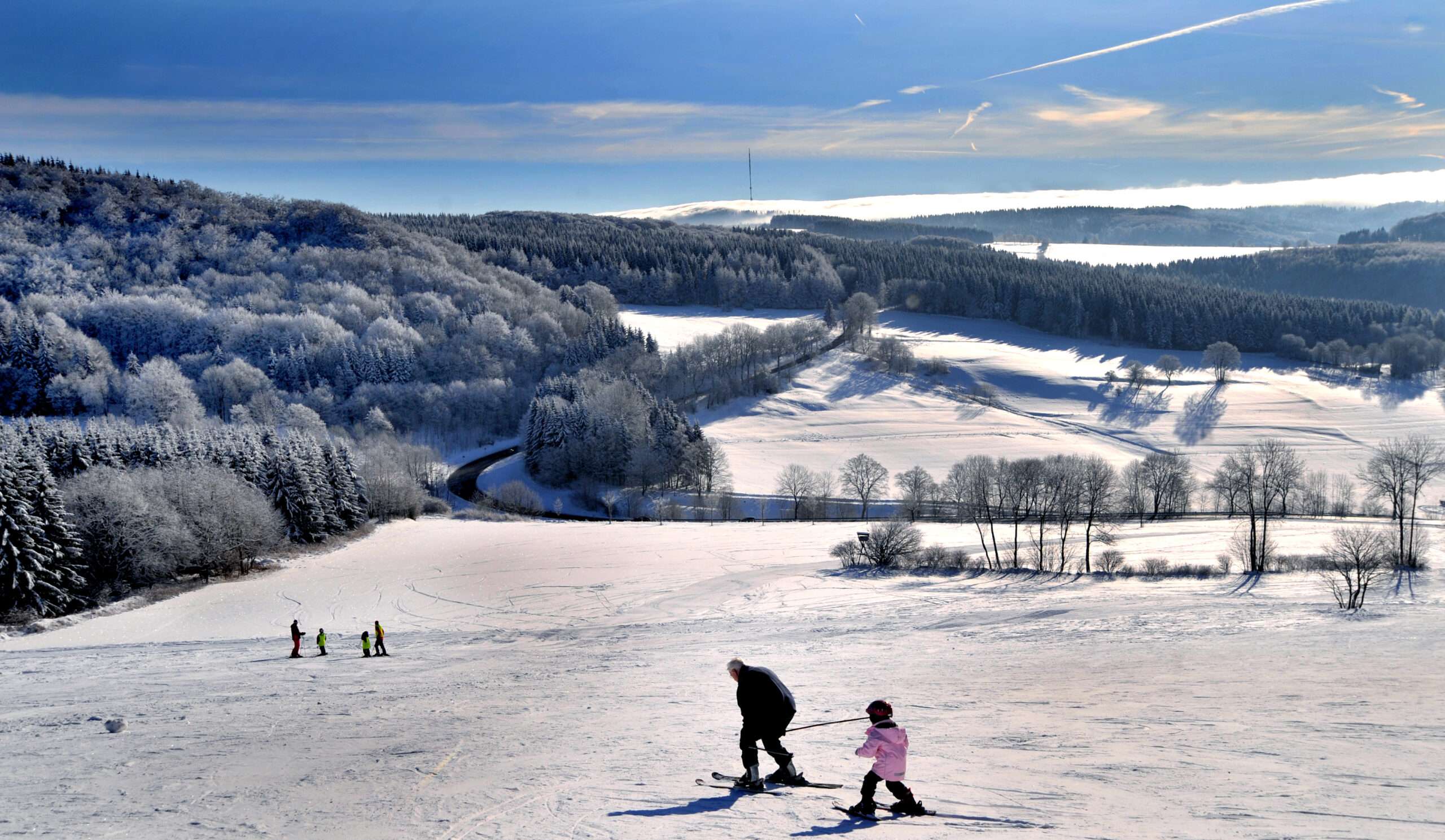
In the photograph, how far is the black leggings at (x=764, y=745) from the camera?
969cm

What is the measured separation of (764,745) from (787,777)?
1.89 feet

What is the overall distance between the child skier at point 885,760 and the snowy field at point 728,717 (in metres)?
0.24

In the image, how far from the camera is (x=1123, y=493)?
6681cm

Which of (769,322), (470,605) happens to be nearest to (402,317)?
(769,322)

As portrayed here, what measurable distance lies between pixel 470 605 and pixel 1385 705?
99.3 feet

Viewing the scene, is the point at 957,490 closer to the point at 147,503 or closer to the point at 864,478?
the point at 864,478

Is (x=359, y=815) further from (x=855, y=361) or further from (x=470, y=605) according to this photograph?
(x=855, y=361)

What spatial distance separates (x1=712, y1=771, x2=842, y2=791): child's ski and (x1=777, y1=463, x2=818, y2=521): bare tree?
58890 millimetres

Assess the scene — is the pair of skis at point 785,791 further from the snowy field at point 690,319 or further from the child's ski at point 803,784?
the snowy field at point 690,319

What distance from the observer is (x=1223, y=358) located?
365 ft

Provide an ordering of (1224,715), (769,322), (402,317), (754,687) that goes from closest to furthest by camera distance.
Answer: (754,687), (1224,715), (402,317), (769,322)

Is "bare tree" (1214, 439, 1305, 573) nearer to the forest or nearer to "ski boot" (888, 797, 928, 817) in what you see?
"ski boot" (888, 797, 928, 817)

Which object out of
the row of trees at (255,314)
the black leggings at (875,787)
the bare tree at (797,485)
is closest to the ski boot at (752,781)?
the black leggings at (875,787)

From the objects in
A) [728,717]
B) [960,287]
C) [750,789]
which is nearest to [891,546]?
[728,717]
